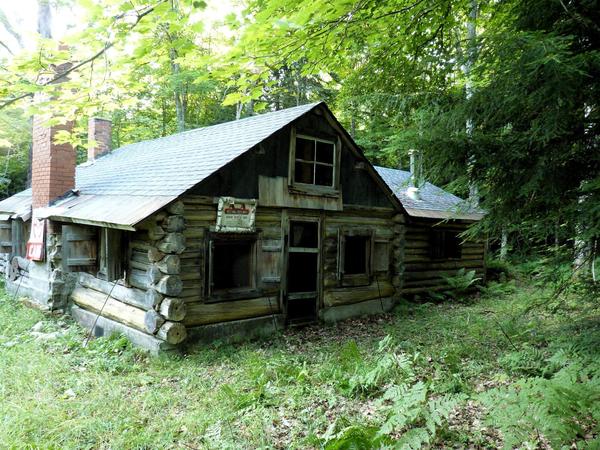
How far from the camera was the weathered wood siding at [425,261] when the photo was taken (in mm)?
12727

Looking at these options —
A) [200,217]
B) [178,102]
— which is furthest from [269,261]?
[178,102]

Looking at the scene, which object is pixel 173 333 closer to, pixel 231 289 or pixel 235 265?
pixel 231 289

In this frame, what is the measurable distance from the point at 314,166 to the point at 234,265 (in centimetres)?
294

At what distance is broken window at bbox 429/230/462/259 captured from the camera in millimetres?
13562

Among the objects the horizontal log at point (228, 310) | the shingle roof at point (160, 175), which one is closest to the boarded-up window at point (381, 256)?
the shingle roof at point (160, 175)

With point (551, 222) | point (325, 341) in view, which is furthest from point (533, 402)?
point (325, 341)

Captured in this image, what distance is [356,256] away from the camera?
1126 cm

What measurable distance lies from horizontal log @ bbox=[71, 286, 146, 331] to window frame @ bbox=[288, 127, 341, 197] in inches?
160

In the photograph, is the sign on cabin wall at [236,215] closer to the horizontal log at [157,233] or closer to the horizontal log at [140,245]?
the horizontal log at [157,233]

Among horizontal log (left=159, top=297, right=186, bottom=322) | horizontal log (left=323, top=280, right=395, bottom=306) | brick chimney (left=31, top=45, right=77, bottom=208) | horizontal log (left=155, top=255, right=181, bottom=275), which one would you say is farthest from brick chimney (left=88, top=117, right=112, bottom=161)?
horizontal log (left=323, top=280, right=395, bottom=306)

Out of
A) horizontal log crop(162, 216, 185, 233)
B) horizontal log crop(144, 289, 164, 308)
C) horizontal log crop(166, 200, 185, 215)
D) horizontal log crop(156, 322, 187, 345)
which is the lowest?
horizontal log crop(156, 322, 187, 345)

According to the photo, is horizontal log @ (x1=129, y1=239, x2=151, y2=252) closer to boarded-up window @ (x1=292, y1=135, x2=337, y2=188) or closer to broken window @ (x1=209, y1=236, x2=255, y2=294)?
broken window @ (x1=209, y1=236, x2=255, y2=294)

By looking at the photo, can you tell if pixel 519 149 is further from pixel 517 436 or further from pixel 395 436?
pixel 395 436

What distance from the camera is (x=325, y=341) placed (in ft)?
28.2
